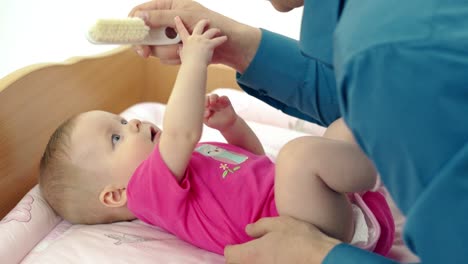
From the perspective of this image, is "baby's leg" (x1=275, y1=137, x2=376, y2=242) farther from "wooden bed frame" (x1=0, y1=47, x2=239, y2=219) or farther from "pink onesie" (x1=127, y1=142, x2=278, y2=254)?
"wooden bed frame" (x1=0, y1=47, x2=239, y2=219)

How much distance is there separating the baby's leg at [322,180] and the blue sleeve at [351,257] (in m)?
0.10

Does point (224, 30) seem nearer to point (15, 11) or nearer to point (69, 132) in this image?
point (69, 132)

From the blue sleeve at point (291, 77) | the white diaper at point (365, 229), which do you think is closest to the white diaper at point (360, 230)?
the white diaper at point (365, 229)

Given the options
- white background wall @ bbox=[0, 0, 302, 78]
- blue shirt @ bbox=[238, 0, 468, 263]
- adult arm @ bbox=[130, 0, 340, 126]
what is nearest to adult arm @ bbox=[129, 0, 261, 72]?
adult arm @ bbox=[130, 0, 340, 126]

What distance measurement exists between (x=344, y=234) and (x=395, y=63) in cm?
40

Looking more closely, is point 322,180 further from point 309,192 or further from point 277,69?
point 277,69

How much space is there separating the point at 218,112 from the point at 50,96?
40 centimetres

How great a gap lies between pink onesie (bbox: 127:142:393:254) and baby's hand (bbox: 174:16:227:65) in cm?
16

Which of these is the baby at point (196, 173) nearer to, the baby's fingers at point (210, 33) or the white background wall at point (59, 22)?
the baby's fingers at point (210, 33)

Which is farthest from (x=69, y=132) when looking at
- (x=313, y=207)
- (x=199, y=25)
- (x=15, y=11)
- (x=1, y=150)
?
(x=15, y=11)

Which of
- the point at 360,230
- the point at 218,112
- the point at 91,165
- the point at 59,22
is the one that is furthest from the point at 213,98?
the point at 59,22

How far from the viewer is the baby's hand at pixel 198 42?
2.52ft

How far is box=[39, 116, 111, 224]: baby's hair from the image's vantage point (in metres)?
0.89

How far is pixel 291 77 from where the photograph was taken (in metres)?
0.93
